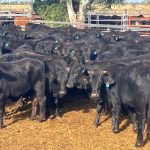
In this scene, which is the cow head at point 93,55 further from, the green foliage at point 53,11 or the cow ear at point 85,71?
the green foliage at point 53,11

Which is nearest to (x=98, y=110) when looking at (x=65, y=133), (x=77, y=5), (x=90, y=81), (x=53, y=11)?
(x=90, y=81)

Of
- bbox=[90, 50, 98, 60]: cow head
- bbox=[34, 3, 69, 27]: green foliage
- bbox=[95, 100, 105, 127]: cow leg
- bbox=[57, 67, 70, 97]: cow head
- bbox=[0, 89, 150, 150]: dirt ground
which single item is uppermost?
bbox=[34, 3, 69, 27]: green foliage

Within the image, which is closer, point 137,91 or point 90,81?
point 137,91

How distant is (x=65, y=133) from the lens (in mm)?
7824

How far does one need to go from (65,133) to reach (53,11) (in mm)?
21972

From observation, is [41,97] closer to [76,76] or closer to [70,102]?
[76,76]

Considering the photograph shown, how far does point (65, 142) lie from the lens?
7340mm

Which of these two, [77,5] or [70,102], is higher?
[77,5]

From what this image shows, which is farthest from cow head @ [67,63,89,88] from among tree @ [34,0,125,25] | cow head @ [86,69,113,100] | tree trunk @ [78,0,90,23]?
tree trunk @ [78,0,90,23]

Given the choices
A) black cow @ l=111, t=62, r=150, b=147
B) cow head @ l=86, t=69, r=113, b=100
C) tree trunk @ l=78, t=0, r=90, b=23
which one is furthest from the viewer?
tree trunk @ l=78, t=0, r=90, b=23

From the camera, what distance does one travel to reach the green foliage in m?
29.1

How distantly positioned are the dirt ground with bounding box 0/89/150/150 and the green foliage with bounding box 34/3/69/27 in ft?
65.9

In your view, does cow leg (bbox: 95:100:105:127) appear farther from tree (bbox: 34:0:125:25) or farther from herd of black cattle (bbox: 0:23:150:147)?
tree (bbox: 34:0:125:25)

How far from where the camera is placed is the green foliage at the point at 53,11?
29.1 m
